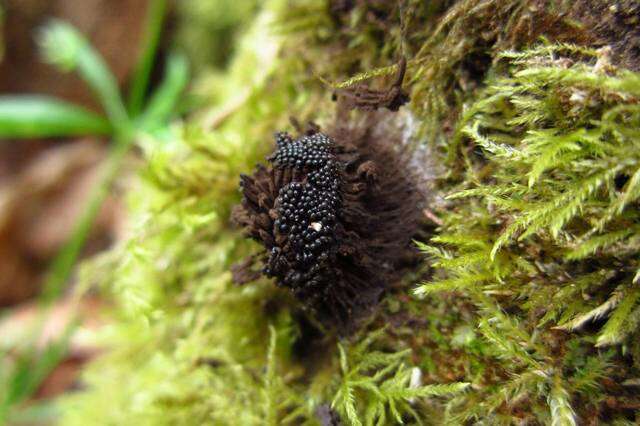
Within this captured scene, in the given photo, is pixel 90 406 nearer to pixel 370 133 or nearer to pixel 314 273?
pixel 314 273

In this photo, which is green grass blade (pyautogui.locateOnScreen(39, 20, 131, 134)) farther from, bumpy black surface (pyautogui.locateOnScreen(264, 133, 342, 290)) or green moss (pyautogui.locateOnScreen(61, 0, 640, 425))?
bumpy black surface (pyautogui.locateOnScreen(264, 133, 342, 290))

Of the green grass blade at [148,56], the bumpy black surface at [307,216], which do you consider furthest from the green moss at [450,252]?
the green grass blade at [148,56]

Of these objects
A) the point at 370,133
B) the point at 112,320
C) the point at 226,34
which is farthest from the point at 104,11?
the point at 370,133

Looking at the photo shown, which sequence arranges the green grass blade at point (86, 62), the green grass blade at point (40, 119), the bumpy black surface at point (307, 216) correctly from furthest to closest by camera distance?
the green grass blade at point (86, 62), the green grass blade at point (40, 119), the bumpy black surface at point (307, 216)

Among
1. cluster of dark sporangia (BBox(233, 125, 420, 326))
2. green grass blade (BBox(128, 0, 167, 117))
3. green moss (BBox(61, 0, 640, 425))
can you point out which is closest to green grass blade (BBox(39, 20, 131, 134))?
green grass blade (BBox(128, 0, 167, 117))

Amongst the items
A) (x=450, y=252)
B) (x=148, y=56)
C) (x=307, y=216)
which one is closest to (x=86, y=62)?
(x=148, y=56)

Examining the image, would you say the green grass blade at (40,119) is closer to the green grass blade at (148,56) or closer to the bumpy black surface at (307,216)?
the green grass blade at (148,56)

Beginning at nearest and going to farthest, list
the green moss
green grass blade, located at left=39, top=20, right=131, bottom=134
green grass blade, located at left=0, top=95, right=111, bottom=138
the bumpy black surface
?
the green moss → the bumpy black surface → green grass blade, located at left=0, top=95, right=111, bottom=138 → green grass blade, located at left=39, top=20, right=131, bottom=134
